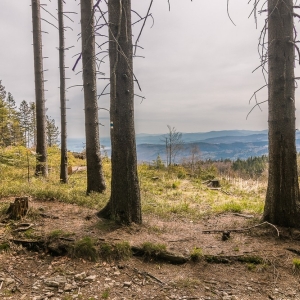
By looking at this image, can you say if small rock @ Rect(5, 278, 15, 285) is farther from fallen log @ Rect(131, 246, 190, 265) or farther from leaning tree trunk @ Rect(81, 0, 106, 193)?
leaning tree trunk @ Rect(81, 0, 106, 193)

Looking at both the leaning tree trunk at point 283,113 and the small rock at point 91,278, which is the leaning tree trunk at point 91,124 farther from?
the leaning tree trunk at point 283,113

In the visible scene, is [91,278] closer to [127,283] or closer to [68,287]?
[68,287]

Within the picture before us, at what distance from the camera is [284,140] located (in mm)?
4109

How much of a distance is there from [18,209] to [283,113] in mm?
4876

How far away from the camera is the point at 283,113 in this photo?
4.09 m

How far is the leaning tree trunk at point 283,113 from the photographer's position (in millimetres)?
4062

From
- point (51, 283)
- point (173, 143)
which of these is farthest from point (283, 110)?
point (173, 143)

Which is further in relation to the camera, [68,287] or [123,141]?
[123,141]

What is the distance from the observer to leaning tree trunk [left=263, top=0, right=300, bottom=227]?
13.3ft

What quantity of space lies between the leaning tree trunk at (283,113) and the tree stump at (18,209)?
4413 mm

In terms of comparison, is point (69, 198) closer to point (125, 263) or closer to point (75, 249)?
point (75, 249)

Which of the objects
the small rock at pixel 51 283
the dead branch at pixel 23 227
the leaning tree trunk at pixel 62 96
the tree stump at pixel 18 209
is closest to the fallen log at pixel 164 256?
the small rock at pixel 51 283

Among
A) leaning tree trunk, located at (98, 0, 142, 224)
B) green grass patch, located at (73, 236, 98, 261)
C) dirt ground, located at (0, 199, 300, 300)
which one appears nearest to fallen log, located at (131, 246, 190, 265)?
dirt ground, located at (0, 199, 300, 300)

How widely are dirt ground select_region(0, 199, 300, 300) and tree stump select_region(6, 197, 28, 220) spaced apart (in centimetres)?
15
